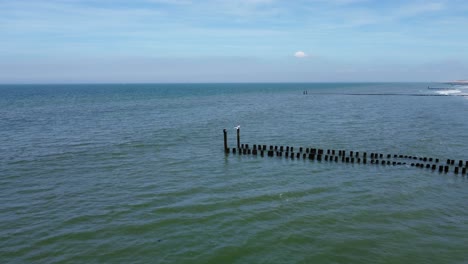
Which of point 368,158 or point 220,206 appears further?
point 368,158

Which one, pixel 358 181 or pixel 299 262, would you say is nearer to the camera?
pixel 299 262

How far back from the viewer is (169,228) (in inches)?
745

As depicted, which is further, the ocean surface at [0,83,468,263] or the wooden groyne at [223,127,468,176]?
the wooden groyne at [223,127,468,176]

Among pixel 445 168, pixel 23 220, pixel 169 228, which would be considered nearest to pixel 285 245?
pixel 169 228

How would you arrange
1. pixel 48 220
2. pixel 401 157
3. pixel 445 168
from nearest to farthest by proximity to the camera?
1. pixel 48 220
2. pixel 445 168
3. pixel 401 157

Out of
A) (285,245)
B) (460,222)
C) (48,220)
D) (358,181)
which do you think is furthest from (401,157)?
(48,220)

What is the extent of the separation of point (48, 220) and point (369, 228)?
57.2ft

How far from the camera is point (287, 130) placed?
51.9 meters

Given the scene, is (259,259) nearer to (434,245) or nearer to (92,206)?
(434,245)

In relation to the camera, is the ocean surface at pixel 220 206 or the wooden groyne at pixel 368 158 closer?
the ocean surface at pixel 220 206

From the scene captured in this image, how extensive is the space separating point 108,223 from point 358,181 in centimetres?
1780

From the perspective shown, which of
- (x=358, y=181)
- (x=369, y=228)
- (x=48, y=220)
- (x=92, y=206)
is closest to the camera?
(x=369, y=228)

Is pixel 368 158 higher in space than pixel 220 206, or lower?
higher

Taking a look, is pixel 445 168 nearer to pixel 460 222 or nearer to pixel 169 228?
pixel 460 222
